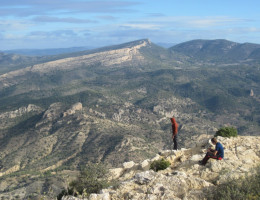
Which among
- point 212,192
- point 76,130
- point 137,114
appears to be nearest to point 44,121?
point 76,130

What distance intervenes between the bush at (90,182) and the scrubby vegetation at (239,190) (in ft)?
27.5

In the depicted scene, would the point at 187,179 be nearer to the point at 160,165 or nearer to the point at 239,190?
the point at 239,190

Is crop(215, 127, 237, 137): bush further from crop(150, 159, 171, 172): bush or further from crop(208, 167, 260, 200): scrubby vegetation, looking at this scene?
crop(208, 167, 260, 200): scrubby vegetation

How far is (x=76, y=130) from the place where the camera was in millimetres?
126250

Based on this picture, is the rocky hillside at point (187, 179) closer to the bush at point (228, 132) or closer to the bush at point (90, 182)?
the bush at point (90, 182)

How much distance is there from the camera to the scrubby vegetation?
12.7 metres

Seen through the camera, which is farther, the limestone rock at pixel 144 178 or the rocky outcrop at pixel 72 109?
the rocky outcrop at pixel 72 109

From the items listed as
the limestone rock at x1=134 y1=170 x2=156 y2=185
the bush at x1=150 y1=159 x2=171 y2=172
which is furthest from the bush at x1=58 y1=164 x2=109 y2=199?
the bush at x1=150 y1=159 x2=171 y2=172

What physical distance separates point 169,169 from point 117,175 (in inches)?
259

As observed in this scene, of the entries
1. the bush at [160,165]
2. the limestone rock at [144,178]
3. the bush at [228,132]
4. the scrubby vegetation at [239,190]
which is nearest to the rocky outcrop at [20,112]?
the bush at [228,132]

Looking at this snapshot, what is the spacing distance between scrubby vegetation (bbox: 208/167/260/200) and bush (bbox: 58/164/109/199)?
838 cm

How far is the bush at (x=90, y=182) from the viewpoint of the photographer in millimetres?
19312

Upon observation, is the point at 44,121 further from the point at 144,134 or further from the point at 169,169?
the point at 169,169

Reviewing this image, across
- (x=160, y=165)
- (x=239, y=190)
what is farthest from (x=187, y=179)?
(x=160, y=165)
